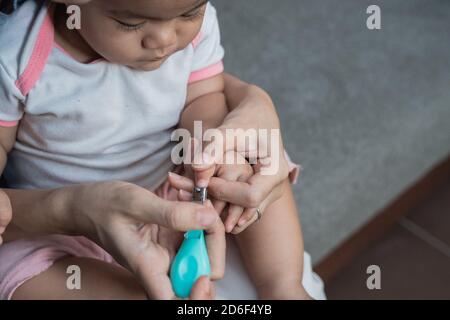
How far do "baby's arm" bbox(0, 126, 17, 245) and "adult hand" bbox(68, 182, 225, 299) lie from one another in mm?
66

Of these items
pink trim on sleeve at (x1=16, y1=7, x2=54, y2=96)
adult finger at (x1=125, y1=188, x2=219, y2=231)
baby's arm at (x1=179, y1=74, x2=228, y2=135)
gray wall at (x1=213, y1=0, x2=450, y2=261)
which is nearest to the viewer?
adult finger at (x1=125, y1=188, x2=219, y2=231)

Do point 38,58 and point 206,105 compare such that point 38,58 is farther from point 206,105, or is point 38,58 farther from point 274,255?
point 274,255

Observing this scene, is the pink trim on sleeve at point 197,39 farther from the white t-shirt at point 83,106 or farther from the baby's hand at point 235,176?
the baby's hand at point 235,176

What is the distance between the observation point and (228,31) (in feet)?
4.37

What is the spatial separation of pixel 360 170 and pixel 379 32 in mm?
334

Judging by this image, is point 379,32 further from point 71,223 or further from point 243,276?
point 71,223

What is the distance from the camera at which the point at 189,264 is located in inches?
26.3

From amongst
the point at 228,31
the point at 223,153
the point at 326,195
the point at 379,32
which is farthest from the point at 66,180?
the point at 379,32

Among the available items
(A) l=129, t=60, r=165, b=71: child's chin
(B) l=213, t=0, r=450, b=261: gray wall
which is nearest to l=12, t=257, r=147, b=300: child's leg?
(A) l=129, t=60, r=165, b=71: child's chin

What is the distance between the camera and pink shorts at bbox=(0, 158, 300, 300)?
75cm

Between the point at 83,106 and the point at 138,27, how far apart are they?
0.45 feet

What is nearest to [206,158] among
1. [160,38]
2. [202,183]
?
[202,183]

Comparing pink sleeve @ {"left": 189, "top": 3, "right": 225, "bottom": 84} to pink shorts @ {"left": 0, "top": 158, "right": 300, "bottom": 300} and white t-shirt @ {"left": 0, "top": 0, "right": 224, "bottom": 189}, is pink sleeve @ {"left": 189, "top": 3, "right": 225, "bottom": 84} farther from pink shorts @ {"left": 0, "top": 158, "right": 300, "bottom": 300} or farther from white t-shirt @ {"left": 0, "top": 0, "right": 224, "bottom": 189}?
pink shorts @ {"left": 0, "top": 158, "right": 300, "bottom": 300}

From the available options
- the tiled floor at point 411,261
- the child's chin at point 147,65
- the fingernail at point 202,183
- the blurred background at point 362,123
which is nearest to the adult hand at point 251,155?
the fingernail at point 202,183
